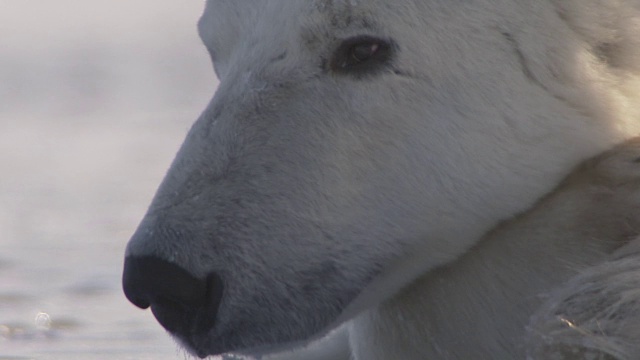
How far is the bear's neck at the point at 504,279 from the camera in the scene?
12.3 feet

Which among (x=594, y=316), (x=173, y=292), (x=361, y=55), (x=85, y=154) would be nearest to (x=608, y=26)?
(x=361, y=55)

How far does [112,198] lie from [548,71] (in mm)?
4899

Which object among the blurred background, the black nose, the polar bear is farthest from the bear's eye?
the blurred background

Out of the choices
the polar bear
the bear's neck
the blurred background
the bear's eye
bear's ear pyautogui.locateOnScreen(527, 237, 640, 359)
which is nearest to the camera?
bear's ear pyautogui.locateOnScreen(527, 237, 640, 359)

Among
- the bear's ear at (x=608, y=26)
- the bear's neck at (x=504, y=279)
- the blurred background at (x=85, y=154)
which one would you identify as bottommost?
the blurred background at (x=85, y=154)

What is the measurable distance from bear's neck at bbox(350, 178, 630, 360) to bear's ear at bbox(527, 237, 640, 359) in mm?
140

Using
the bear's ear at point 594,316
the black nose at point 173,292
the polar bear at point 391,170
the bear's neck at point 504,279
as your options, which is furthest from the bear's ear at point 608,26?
the black nose at point 173,292

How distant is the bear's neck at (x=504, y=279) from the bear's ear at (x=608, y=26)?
0.37 metres

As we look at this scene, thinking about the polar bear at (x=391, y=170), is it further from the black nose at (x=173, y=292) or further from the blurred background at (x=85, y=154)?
the blurred background at (x=85, y=154)

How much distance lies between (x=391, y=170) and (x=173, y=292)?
2.07 feet

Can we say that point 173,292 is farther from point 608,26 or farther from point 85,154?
point 85,154

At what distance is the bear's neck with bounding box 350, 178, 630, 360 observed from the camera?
373 cm

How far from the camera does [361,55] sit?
3.62 meters

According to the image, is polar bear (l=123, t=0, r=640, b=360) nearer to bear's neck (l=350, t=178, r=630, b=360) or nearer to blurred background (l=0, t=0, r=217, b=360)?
bear's neck (l=350, t=178, r=630, b=360)
